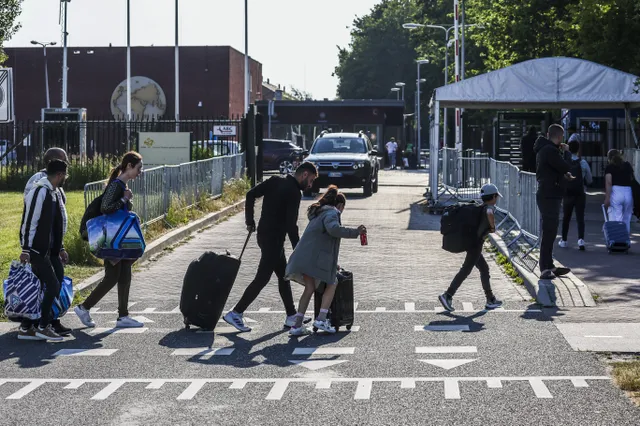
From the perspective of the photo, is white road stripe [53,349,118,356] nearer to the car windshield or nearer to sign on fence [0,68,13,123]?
sign on fence [0,68,13,123]

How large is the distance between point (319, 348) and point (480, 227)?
3.01 m

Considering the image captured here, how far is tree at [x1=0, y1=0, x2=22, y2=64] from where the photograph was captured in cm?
4653

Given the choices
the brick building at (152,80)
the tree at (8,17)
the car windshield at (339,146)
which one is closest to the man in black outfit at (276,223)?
the car windshield at (339,146)

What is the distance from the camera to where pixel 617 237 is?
17641mm

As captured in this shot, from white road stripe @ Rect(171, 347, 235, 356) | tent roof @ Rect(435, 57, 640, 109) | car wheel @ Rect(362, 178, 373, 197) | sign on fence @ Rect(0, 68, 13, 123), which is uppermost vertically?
tent roof @ Rect(435, 57, 640, 109)

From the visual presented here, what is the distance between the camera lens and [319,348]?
10.4 meters

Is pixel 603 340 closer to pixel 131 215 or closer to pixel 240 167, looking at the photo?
pixel 131 215

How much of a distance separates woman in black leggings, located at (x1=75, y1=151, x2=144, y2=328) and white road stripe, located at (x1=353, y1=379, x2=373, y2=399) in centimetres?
353

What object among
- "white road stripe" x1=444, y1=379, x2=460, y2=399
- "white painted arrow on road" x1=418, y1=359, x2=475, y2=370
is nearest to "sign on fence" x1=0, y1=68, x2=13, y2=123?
"white painted arrow on road" x1=418, y1=359, x2=475, y2=370

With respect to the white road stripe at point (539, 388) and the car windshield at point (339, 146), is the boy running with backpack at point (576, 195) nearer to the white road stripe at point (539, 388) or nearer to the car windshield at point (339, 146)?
the white road stripe at point (539, 388)

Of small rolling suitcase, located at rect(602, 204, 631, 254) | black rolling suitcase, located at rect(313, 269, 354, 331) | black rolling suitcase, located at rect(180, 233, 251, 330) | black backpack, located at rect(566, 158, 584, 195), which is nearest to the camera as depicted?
black rolling suitcase, located at rect(313, 269, 354, 331)

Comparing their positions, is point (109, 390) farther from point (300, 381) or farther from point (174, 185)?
point (174, 185)

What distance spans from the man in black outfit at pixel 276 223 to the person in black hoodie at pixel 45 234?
5.50ft

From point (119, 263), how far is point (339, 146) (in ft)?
77.0
